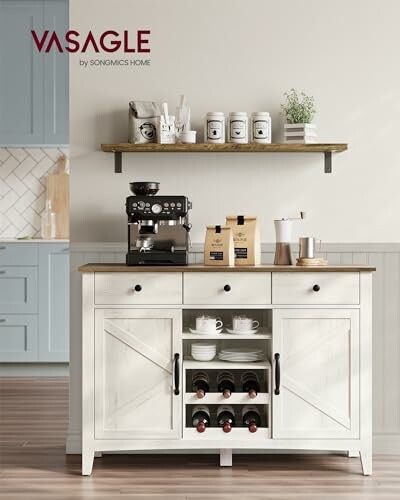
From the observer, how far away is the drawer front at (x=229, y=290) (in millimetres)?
3422

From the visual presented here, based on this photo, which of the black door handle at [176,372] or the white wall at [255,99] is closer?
A: the black door handle at [176,372]

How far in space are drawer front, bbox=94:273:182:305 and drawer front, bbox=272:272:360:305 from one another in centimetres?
43

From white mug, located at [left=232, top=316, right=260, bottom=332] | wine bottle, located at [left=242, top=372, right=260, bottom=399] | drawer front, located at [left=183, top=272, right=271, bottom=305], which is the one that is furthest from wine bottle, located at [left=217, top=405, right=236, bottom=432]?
A: drawer front, located at [left=183, top=272, right=271, bottom=305]

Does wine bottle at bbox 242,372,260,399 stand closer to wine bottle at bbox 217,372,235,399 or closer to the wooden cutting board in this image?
wine bottle at bbox 217,372,235,399

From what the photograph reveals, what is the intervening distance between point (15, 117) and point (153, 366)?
3052 millimetres

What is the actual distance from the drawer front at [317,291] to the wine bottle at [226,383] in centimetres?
44

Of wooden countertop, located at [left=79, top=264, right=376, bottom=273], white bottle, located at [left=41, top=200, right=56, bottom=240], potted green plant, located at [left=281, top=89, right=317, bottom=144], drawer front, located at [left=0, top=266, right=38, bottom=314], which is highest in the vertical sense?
potted green plant, located at [left=281, top=89, right=317, bottom=144]

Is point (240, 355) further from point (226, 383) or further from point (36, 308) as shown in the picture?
point (36, 308)

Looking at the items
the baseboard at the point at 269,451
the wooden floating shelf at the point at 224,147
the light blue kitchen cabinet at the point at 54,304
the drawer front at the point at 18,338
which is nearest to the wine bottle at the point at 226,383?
the baseboard at the point at 269,451

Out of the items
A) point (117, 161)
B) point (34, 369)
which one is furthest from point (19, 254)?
point (117, 161)

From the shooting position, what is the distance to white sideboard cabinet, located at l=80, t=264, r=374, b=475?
3.42 m

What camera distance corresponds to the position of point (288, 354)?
343cm

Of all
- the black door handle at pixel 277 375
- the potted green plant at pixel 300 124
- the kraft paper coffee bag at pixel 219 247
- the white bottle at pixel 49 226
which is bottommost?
the black door handle at pixel 277 375

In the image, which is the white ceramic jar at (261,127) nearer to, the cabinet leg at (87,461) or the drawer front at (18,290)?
the cabinet leg at (87,461)
